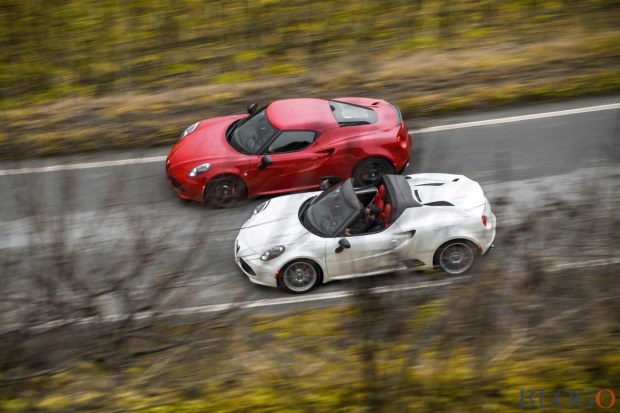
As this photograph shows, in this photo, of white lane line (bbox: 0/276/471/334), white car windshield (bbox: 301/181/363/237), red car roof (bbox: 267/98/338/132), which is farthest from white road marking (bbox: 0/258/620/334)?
red car roof (bbox: 267/98/338/132)

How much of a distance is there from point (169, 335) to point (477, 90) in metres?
10.6

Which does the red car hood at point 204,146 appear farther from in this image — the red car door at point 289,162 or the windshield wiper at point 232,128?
the red car door at point 289,162

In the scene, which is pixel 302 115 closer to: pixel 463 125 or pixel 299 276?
pixel 299 276

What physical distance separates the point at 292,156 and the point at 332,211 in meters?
2.13

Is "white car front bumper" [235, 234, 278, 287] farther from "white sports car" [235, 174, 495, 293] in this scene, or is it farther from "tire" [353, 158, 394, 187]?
"tire" [353, 158, 394, 187]

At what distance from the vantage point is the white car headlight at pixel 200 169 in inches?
486

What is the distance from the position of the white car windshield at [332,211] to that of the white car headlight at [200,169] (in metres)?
2.31

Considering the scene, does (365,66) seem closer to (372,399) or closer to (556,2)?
(556,2)

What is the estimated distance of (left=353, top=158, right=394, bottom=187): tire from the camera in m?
12.5

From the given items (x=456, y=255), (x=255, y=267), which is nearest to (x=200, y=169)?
(x=255, y=267)

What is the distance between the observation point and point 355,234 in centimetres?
1014

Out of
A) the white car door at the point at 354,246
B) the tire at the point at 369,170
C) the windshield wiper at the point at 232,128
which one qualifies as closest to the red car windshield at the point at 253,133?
the windshield wiper at the point at 232,128

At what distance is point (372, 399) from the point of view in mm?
5797

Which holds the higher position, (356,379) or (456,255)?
(356,379)
